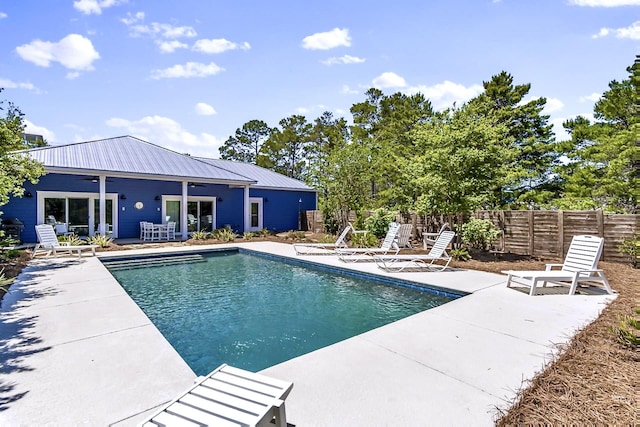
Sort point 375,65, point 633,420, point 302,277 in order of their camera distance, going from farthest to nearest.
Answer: point 375,65 < point 302,277 < point 633,420

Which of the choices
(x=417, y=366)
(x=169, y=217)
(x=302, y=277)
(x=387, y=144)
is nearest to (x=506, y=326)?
(x=417, y=366)

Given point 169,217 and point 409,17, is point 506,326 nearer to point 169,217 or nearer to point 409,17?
point 409,17

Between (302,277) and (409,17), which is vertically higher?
(409,17)

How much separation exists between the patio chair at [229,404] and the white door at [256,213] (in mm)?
18309

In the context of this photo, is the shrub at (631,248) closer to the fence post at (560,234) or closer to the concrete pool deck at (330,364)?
the fence post at (560,234)

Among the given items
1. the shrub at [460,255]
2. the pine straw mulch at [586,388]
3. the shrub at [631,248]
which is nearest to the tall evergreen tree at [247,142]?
the shrub at [460,255]

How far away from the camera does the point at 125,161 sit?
50.1 ft

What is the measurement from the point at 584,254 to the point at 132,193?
17.1 metres

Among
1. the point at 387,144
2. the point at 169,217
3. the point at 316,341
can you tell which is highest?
the point at 387,144

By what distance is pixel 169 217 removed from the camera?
16688 millimetres

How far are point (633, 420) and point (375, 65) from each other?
19162 millimetres

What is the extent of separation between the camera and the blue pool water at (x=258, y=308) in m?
4.45

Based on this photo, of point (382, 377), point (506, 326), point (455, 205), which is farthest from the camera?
point (455, 205)

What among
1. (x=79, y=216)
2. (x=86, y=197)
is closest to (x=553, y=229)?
(x=86, y=197)
